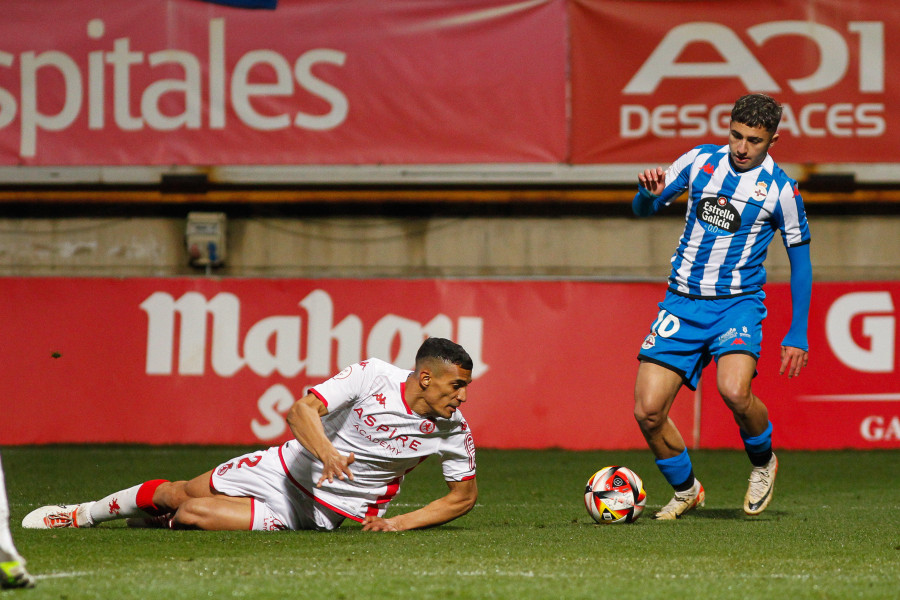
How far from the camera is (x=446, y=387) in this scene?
4.73 m

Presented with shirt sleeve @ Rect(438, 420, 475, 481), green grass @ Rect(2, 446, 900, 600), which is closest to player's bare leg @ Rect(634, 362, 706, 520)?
green grass @ Rect(2, 446, 900, 600)

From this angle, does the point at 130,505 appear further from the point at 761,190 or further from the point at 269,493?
the point at 761,190

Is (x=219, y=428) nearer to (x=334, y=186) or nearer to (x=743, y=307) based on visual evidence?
(x=334, y=186)

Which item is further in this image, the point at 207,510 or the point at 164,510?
the point at 164,510

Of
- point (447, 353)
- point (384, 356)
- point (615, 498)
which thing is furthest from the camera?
point (384, 356)

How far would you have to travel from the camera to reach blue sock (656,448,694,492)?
566cm

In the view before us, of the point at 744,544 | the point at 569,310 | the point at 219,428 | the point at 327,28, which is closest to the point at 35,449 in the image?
the point at 219,428

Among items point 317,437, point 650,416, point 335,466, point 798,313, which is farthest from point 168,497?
point 798,313

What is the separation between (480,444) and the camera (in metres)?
10.1

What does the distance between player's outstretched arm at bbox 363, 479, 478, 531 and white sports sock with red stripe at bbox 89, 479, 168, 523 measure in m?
0.96

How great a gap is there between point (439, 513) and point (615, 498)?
3.11ft

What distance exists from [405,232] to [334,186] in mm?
1049

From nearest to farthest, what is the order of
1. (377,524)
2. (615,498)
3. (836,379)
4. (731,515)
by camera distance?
(377,524) < (615,498) < (731,515) < (836,379)

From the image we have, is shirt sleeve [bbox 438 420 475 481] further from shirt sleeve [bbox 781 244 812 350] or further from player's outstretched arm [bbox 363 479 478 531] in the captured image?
shirt sleeve [bbox 781 244 812 350]
